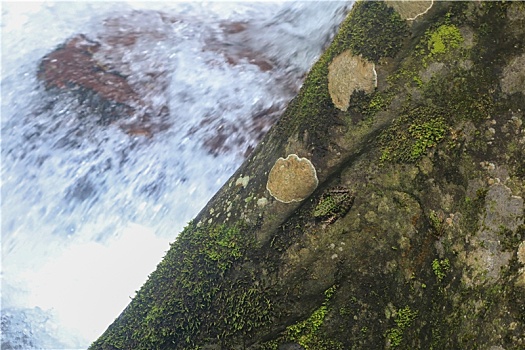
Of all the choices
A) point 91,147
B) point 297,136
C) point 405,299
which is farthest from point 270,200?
point 91,147

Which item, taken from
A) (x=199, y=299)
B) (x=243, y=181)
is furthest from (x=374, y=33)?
A: (x=199, y=299)

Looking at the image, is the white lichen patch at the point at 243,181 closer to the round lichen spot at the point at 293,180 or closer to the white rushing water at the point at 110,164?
the round lichen spot at the point at 293,180

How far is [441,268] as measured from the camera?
6.41ft

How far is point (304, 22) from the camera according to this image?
20.1 feet

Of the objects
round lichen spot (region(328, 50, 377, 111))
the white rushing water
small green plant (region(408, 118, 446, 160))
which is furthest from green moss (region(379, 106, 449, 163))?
the white rushing water

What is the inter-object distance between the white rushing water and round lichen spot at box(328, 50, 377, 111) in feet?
9.05

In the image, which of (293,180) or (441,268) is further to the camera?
(293,180)

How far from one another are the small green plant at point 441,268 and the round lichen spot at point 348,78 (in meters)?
0.65

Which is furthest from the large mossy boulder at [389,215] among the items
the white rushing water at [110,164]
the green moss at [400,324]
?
the white rushing water at [110,164]

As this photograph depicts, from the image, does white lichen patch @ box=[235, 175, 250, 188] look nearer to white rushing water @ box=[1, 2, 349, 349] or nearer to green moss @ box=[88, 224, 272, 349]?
green moss @ box=[88, 224, 272, 349]

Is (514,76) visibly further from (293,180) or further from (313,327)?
(313,327)

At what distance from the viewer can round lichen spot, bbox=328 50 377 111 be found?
2.12 metres

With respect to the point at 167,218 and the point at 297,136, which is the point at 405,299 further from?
the point at 167,218

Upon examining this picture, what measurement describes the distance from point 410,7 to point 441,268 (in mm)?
954
